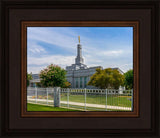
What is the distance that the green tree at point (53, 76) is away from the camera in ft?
15.8

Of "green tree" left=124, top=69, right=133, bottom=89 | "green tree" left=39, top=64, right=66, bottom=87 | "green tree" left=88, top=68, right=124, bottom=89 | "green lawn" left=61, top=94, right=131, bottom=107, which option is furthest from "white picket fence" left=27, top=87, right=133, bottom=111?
"green tree" left=124, top=69, right=133, bottom=89

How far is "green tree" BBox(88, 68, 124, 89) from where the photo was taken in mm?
Answer: 5051

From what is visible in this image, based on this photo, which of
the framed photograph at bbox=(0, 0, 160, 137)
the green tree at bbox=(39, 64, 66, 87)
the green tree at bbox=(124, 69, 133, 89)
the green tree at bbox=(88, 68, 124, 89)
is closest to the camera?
the framed photograph at bbox=(0, 0, 160, 137)

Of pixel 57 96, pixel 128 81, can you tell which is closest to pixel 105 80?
pixel 128 81

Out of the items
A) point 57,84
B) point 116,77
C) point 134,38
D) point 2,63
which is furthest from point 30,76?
point 134,38

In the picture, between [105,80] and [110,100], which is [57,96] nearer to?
[110,100]

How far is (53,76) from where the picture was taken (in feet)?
15.9

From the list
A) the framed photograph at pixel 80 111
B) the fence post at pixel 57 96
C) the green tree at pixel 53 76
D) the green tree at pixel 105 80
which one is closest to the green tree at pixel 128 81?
the green tree at pixel 105 80

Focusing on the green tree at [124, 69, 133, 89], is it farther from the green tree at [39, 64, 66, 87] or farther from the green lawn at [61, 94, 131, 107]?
the green tree at [39, 64, 66, 87]

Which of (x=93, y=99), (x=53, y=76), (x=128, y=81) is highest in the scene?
(x=53, y=76)

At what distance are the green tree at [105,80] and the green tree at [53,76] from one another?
114 centimetres

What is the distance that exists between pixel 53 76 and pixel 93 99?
70.2 inches

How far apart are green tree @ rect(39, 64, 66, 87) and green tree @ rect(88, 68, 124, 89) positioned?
3.72ft

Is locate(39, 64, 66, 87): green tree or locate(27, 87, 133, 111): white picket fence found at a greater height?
locate(39, 64, 66, 87): green tree
